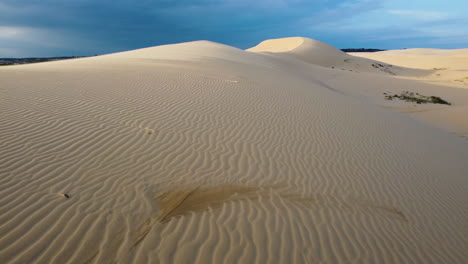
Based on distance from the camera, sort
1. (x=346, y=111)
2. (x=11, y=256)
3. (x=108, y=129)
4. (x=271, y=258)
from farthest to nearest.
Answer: (x=346, y=111)
(x=108, y=129)
(x=271, y=258)
(x=11, y=256)

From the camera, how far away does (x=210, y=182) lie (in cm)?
421

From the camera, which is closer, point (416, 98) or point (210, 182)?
point (210, 182)

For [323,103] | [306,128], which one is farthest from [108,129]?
[323,103]

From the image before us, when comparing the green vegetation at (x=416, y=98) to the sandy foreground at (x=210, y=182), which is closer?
the sandy foreground at (x=210, y=182)

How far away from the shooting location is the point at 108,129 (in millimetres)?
5379

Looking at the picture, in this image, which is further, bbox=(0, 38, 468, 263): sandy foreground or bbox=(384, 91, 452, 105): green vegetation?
bbox=(384, 91, 452, 105): green vegetation

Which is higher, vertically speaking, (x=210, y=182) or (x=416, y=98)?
(x=210, y=182)

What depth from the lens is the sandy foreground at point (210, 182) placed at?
2982 mm

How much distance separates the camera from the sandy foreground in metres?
2.98

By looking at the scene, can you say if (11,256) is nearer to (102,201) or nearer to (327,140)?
(102,201)

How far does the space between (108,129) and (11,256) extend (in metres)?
3.10

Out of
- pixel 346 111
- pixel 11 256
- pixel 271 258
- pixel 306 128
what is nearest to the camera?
pixel 11 256

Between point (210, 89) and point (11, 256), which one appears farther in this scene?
Result: point (210, 89)

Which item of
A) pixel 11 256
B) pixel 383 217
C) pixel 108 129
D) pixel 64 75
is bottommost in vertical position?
pixel 383 217
